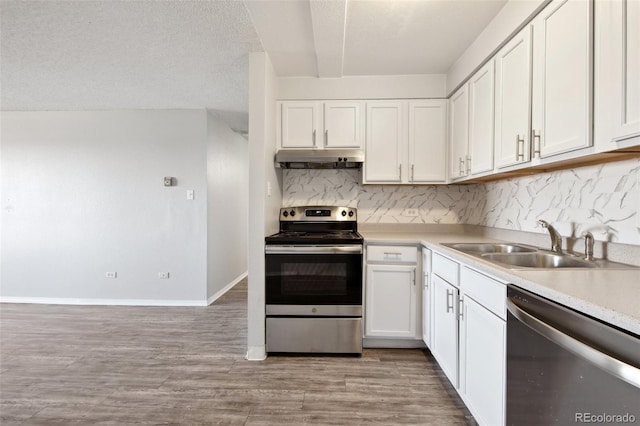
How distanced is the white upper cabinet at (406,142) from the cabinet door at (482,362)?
1433 millimetres

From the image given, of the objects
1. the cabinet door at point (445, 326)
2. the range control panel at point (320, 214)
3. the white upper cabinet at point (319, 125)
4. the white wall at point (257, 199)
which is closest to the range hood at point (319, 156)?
the white upper cabinet at point (319, 125)

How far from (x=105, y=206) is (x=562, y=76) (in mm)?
4567

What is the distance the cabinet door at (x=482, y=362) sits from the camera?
129 centimetres

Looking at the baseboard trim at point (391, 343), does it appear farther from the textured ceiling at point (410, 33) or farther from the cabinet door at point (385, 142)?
the textured ceiling at point (410, 33)

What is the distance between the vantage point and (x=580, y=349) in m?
0.81

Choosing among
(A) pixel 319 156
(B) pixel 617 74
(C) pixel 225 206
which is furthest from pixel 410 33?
(C) pixel 225 206

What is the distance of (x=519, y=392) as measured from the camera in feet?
3.67

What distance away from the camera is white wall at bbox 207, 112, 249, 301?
151 inches

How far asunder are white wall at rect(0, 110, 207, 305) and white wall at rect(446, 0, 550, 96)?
289 centimetres

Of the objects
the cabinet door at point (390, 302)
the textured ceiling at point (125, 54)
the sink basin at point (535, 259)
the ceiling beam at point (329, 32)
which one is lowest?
the cabinet door at point (390, 302)

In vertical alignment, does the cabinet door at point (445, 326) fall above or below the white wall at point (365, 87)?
below

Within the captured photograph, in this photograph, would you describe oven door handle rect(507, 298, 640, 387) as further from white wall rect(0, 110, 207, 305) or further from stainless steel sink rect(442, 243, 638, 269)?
white wall rect(0, 110, 207, 305)

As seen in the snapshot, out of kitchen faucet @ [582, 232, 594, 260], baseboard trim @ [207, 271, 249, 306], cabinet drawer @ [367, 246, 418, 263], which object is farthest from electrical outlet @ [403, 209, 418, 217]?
baseboard trim @ [207, 271, 249, 306]

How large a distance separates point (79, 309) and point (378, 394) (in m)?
3.66
